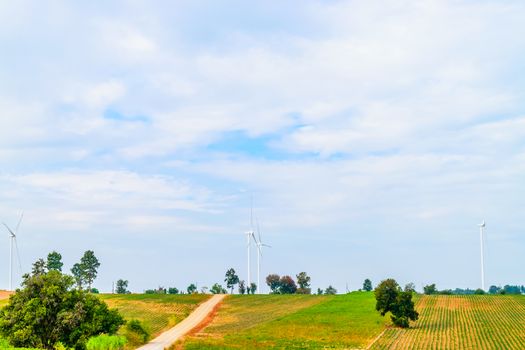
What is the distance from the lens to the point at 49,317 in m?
87.9

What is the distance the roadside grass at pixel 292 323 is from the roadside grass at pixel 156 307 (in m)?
9.12

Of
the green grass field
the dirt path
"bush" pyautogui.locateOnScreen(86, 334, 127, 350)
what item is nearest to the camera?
"bush" pyautogui.locateOnScreen(86, 334, 127, 350)

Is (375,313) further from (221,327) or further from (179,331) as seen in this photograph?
(179,331)

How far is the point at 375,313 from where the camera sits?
14225cm

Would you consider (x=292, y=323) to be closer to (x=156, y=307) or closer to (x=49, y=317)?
(x=156, y=307)

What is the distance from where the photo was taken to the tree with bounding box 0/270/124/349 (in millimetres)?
85812

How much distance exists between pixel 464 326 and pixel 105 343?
2789 inches

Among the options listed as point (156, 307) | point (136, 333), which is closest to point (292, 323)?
point (136, 333)

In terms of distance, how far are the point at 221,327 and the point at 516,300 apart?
276 ft

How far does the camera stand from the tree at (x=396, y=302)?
121 metres

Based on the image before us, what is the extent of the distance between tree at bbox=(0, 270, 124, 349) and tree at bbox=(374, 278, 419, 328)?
5646 cm

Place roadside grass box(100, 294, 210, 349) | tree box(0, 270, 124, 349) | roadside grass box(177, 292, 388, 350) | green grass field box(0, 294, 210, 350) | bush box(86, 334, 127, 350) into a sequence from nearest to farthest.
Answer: bush box(86, 334, 127, 350) → tree box(0, 270, 124, 349) → roadside grass box(177, 292, 388, 350) → roadside grass box(100, 294, 210, 349) → green grass field box(0, 294, 210, 350)

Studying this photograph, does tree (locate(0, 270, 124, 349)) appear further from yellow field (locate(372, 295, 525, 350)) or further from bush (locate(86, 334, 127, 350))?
yellow field (locate(372, 295, 525, 350))

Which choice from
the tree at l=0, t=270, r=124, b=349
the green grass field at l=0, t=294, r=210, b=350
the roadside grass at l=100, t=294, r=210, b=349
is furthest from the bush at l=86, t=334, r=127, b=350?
the green grass field at l=0, t=294, r=210, b=350
